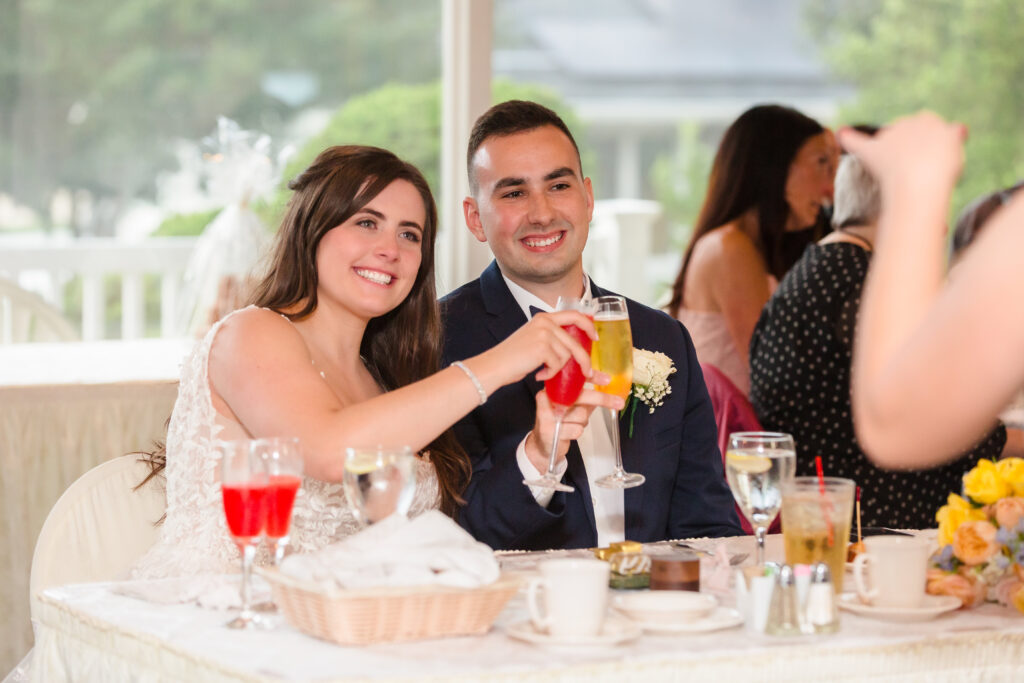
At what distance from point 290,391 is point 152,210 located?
3133 millimetres

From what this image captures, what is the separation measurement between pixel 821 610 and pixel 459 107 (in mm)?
3470

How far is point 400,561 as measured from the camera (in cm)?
147

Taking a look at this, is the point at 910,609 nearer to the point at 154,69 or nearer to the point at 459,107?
the point at 459,107

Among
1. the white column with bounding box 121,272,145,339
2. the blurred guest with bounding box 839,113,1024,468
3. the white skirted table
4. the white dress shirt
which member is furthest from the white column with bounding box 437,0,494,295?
the blurred guest with bounding box 839,113,1024,468

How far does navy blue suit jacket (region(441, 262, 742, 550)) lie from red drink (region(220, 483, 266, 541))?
800mm

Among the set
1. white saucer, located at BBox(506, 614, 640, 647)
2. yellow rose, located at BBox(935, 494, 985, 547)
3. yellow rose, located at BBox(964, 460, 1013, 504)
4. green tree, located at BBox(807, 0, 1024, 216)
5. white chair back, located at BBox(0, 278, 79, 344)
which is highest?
green tree, located at BBox(807, 0, 1024, 216)

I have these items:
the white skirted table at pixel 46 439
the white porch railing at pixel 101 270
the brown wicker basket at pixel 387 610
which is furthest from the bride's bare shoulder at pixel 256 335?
the white porch railing at pixel 101 270

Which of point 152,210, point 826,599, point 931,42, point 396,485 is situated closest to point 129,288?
point 152,210

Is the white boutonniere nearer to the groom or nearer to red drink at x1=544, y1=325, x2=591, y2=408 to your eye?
the groom

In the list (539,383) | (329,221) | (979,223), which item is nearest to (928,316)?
(329,221)

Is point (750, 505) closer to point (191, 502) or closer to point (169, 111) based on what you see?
point (191, 502)

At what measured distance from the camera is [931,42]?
6.83 meters

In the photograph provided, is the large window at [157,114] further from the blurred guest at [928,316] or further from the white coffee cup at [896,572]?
the blurred guest at [928,316]

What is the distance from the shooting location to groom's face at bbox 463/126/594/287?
2.69 metres
